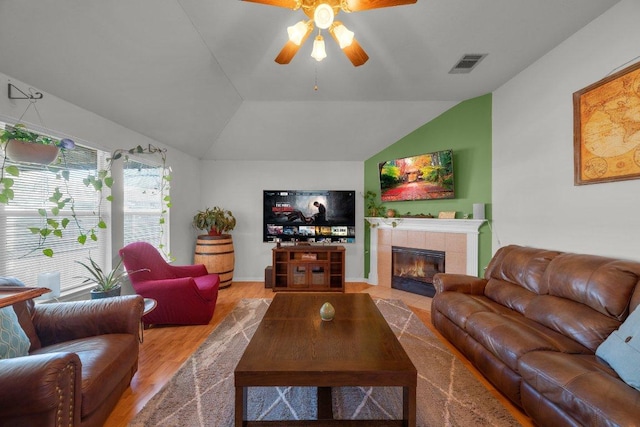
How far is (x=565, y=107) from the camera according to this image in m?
2.36

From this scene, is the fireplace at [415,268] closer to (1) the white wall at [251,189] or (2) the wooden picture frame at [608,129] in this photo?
(1) the white wall at [251,189]

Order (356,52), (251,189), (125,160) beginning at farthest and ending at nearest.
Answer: (251,189) < (125,160) < (356,52)

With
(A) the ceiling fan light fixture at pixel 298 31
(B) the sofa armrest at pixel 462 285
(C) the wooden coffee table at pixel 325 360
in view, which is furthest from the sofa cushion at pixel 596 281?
(A) the ceiling fan light fixture at pixel 298 31

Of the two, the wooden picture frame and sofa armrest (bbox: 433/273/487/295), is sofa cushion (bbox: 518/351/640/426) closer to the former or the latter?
sofa armrest (bbox: 433/273/487/295)

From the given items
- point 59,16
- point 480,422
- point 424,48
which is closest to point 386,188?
point 424,48

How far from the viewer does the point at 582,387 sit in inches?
49.0

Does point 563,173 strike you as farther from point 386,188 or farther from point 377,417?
point 377,417

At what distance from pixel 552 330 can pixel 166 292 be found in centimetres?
349

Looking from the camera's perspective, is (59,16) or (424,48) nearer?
(59,16)

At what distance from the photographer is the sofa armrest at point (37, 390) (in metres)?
1.05

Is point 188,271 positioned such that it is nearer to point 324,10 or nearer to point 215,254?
point 215,254

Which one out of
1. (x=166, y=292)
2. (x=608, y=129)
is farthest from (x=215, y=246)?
(x=608, y=129)

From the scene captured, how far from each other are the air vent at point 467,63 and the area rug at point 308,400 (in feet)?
9.62

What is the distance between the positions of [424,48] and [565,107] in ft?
4.74
